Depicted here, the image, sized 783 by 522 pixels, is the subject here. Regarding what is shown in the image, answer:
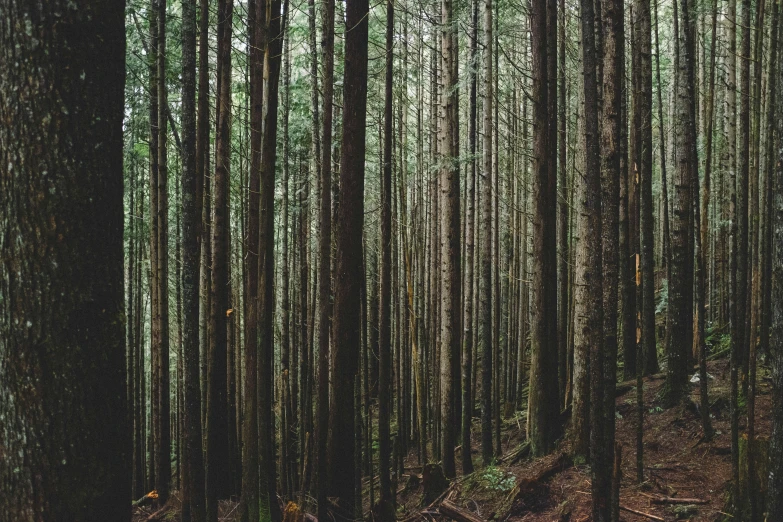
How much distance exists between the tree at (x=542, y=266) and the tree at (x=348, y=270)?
2661 mm

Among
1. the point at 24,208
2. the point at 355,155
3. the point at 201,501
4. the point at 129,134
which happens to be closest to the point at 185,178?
the point at 355,155

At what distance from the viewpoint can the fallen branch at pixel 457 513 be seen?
648 centimetres

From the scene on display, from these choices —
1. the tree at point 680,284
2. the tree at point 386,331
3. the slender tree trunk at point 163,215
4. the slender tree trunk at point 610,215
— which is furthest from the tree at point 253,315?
the tree at point 680,284

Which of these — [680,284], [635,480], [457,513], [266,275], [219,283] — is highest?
[266,275]

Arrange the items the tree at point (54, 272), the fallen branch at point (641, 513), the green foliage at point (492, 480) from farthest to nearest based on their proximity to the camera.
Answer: the green foliage at point (492, 480) → the fallen branch at point (641, 513) → the tree at point (54, 272)

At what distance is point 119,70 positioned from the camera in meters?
2.38

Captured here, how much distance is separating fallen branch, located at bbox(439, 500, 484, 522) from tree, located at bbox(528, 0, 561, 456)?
1753 mm

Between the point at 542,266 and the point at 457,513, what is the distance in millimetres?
3491

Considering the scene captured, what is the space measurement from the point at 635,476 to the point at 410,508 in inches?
154

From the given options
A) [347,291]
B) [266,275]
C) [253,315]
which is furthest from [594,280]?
[253,315]

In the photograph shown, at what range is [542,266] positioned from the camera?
311 inches

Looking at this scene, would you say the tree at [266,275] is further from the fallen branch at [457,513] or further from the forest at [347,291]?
the fallen branch at [457,513]

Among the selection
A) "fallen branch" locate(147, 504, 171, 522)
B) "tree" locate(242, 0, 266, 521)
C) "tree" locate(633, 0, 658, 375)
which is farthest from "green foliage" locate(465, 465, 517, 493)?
"fallen branch" locate(147, 504, 171, 522)

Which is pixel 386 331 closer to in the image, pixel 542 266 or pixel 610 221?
pixel 542 266
